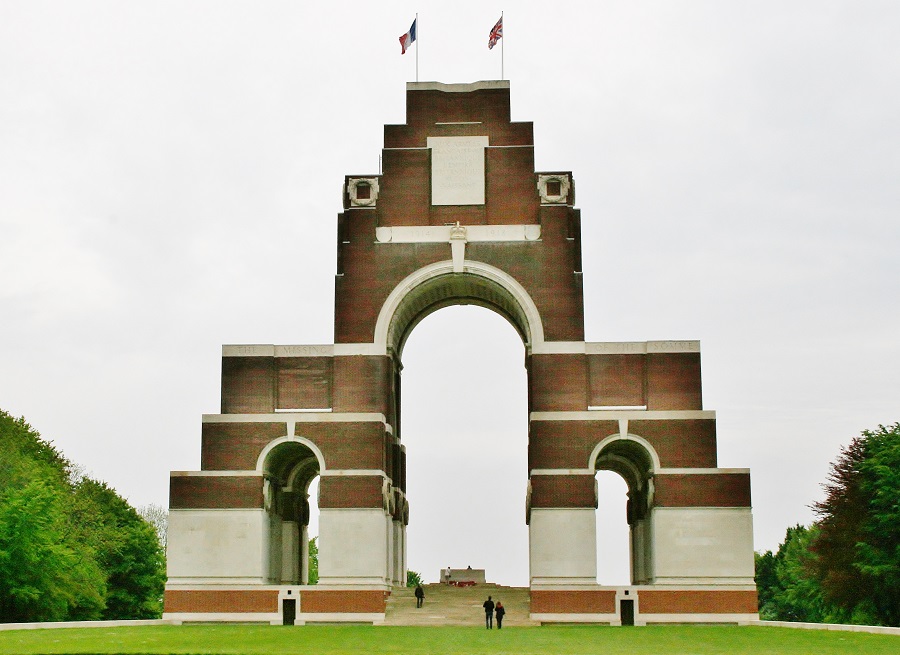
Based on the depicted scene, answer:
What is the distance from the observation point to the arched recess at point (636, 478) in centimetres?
5134

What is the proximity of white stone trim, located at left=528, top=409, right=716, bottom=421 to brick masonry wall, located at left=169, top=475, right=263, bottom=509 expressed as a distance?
471 inches

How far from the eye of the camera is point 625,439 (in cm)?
5150

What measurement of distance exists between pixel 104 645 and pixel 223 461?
16.0m

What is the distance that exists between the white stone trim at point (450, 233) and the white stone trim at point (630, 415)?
7857 mm

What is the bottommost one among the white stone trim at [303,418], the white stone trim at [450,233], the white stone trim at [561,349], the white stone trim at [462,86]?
the white stone trim at [303,418]

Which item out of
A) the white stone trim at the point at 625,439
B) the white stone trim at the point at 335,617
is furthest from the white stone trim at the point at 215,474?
the white stone trim at the point at 625,439

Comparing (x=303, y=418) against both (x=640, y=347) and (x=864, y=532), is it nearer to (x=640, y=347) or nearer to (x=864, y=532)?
(x=640, y=347)

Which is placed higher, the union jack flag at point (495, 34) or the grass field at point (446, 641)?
the union jack flag at point (495, 34)

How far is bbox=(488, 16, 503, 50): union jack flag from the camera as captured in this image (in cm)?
5606

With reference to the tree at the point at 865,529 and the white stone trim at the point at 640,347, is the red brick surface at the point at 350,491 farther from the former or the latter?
the tree at the point at 865,529

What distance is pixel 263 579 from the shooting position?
5075cm

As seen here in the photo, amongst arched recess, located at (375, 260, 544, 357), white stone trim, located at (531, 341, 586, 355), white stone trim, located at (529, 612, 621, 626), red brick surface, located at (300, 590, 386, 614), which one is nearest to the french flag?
arched recess, located at (375, 260, 544, 357)

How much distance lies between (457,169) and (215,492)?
684 inches

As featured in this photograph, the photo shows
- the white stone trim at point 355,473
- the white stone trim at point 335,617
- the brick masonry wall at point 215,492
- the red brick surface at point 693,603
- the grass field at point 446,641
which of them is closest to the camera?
the grass field at point 446,641
